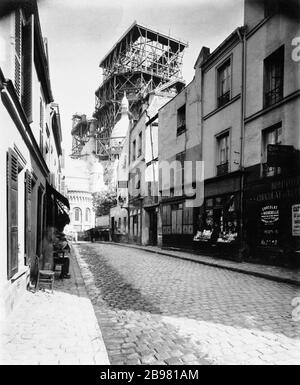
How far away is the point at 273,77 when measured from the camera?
11.7 meters

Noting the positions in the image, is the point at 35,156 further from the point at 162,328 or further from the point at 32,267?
the point at 162,328

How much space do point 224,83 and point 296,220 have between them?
7.54 metres

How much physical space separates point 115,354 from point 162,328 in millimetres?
1067

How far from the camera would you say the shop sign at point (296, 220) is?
9.82 m

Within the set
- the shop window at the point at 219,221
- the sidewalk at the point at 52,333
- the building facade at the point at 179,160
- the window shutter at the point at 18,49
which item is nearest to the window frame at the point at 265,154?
the shop window at the point at 219,221

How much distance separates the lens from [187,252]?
16.8m

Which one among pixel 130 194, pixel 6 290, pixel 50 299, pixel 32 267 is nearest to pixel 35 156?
pixel 32 267

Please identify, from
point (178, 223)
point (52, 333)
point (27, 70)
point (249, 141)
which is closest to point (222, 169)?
point (249, 141)

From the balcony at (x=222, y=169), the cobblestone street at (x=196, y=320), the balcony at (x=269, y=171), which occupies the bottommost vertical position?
the cobblestone street at (x=196, y=320)

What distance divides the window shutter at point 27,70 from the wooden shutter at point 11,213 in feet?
5.39

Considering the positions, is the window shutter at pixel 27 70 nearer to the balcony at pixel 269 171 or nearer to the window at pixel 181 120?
the balcony at pixel 269 171

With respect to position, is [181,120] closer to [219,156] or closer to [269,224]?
[219,156]

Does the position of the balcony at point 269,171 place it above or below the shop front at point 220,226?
above

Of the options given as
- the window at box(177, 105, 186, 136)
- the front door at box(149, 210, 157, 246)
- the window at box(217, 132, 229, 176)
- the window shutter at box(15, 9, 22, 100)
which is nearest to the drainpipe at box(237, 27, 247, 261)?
the window at box(217, 132, 229, 176)
